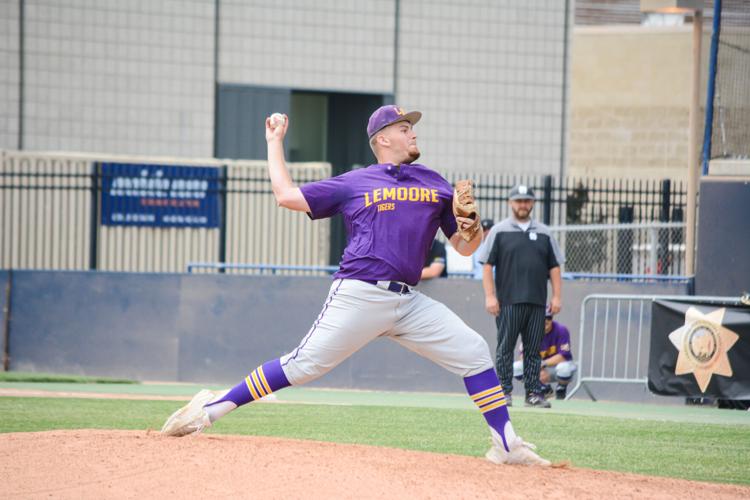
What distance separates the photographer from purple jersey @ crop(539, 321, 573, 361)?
1404 centimetres

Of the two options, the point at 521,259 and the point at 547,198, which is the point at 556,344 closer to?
the point at 521,259

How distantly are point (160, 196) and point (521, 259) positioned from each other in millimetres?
7206

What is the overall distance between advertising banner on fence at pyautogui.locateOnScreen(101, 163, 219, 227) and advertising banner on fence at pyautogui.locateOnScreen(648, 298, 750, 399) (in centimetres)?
687

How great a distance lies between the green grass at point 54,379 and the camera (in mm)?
14870

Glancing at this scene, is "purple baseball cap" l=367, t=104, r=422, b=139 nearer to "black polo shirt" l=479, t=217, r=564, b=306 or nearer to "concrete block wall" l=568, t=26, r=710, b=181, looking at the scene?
"black polo shirt" l=479, t=217, r=564, b=306

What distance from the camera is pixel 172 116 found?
1970cm

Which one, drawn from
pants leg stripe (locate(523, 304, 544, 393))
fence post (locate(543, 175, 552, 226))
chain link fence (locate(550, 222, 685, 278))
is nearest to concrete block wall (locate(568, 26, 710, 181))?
chain link fence (locate(550, 222, 685, 278))

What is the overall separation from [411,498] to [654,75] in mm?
28933

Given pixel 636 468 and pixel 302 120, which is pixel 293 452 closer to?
pixel 636 468

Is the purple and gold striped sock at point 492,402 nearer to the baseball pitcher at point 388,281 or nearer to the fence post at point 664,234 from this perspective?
the baseball pitcher at point 388,281

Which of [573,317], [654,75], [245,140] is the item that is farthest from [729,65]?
[654,75]

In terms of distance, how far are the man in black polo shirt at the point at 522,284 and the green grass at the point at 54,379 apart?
5866 mm

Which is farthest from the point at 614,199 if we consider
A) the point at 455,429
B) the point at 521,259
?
the point at 455,429

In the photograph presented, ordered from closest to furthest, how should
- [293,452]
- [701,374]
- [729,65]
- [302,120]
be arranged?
1. [293,452]
2. [701,374]
3. [729,65]
4. [302,120]
